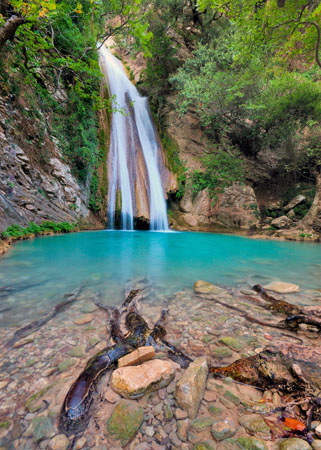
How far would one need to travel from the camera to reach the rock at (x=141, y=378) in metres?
1.13

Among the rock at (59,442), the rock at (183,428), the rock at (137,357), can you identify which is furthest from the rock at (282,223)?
the rock at (59,442)

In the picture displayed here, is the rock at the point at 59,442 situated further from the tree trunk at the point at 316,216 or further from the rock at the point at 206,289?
the tree trunk at the point at 316,216

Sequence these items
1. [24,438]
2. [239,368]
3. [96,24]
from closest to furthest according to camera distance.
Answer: [24,438]
[239,368]
[96,24]

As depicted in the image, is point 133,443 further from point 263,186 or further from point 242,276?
point 263,186

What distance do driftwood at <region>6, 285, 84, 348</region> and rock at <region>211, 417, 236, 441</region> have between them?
5.17 feet

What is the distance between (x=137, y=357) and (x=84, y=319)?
3.03 ft

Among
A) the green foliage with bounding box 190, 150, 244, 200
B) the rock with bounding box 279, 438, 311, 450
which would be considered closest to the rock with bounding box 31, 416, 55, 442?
the rock with bounding box 279, 438, 311, 450

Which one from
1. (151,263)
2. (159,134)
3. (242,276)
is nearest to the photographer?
(242,276)

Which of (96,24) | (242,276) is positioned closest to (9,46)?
(96,24)

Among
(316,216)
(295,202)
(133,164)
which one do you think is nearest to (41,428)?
(316,216)

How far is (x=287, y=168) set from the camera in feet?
42.6

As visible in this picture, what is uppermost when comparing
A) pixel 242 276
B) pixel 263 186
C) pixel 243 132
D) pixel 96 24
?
pixel 96 24

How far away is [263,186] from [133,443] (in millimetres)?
16408

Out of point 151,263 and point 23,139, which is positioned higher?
point 23,139
